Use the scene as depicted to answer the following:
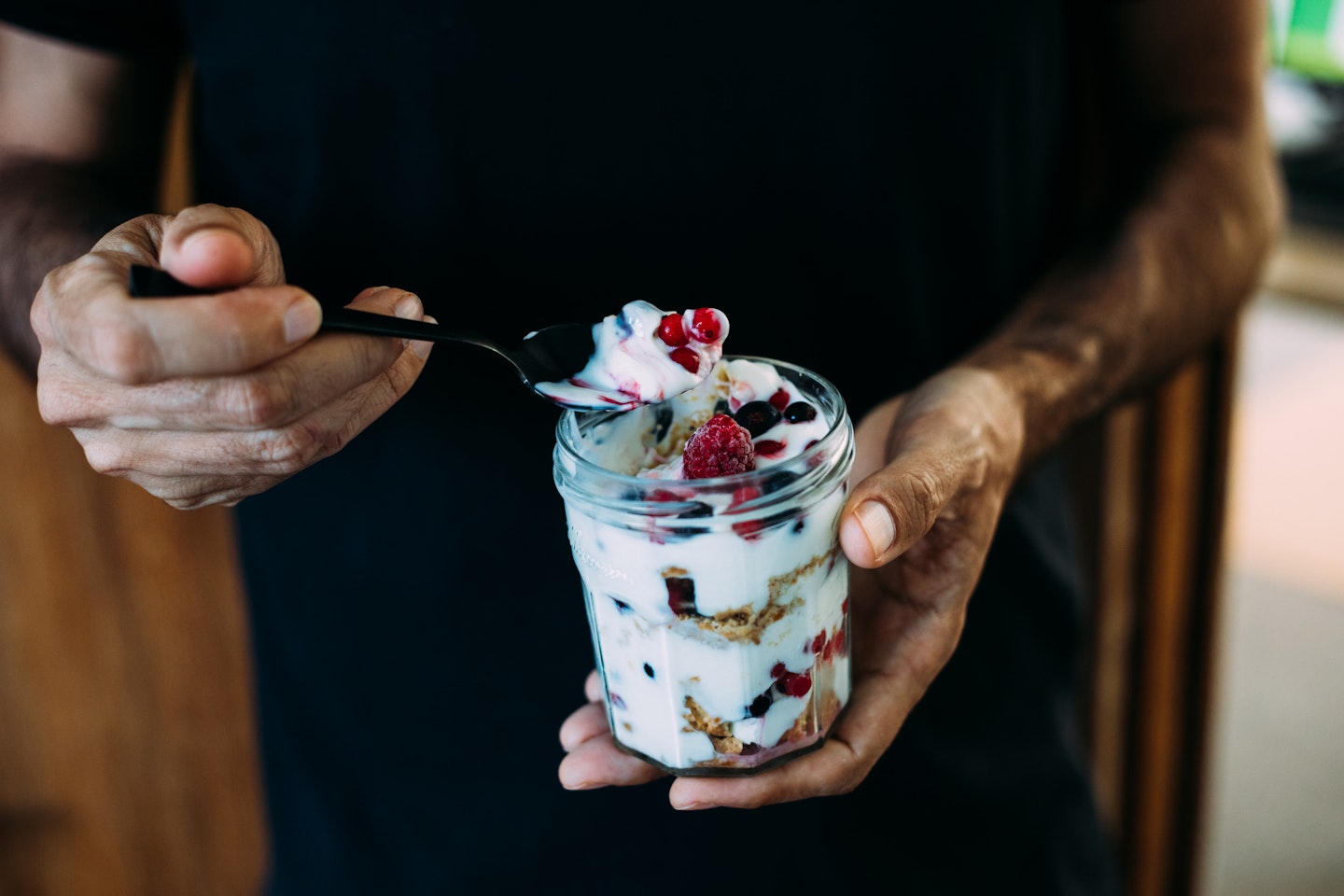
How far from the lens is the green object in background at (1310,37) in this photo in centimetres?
420

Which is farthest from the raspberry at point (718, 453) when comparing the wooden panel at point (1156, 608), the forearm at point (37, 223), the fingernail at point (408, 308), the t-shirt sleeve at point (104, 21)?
the wooden panel at point (1156, 608)

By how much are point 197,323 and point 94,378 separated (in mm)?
133

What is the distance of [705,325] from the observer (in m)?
0.86

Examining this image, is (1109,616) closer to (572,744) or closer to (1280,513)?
(572,744)

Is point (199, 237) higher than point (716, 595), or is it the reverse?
point (199, 237)

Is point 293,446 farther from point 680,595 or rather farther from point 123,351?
point 680,595

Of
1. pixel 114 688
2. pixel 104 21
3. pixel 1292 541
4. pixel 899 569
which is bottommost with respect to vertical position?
pixel 1292 541

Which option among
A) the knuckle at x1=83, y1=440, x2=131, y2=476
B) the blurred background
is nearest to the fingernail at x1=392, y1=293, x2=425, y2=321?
the knuckle at x1=83, y1=440, x2=131, y2=476

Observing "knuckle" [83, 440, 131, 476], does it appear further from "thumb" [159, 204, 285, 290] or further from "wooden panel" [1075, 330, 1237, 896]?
"wooden panel" [1075, 330, 1237, 896]

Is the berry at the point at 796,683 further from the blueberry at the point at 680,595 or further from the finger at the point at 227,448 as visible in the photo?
the finger at the point at 227,448

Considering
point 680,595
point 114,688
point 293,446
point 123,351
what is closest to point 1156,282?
point 680,595

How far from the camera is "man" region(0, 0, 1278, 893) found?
103 cm

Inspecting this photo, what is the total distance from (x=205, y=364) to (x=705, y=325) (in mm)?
358

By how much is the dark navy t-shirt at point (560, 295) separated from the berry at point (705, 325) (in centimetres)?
22
